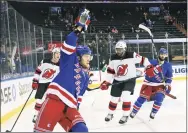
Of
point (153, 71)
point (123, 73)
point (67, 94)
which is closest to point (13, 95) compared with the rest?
point (123, 73)

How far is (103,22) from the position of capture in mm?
16891

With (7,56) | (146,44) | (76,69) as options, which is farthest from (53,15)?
(76,69)

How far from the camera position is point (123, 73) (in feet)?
16.0

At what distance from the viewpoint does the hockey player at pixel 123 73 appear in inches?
186

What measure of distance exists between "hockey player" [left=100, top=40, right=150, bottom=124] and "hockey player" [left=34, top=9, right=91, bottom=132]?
2.07 m

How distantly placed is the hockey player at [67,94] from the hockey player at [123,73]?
2.07 m

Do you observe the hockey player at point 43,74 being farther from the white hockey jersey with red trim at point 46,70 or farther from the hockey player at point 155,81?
the hockey player at point 155,81

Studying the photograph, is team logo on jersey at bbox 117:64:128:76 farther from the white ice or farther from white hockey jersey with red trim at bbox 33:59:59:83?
white hockey jersey with red trim at bbox 33:59:59:83

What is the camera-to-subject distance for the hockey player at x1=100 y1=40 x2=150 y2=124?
4.72 meters

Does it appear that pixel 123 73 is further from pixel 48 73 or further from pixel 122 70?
pixel 48 73

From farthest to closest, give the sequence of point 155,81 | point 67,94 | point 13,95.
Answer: point 13,95 < point 155,81 < point 67,94

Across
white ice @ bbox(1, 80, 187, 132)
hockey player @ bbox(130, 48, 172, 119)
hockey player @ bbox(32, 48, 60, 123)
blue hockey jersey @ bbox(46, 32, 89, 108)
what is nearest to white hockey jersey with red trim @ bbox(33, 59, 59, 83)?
hockey player @ bbox(32, 48, 60, 123)

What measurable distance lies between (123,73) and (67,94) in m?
2.33

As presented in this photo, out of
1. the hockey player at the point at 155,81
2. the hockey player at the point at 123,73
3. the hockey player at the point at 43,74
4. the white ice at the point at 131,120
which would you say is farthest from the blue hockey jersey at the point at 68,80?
the hockey player at the point at 155,81
